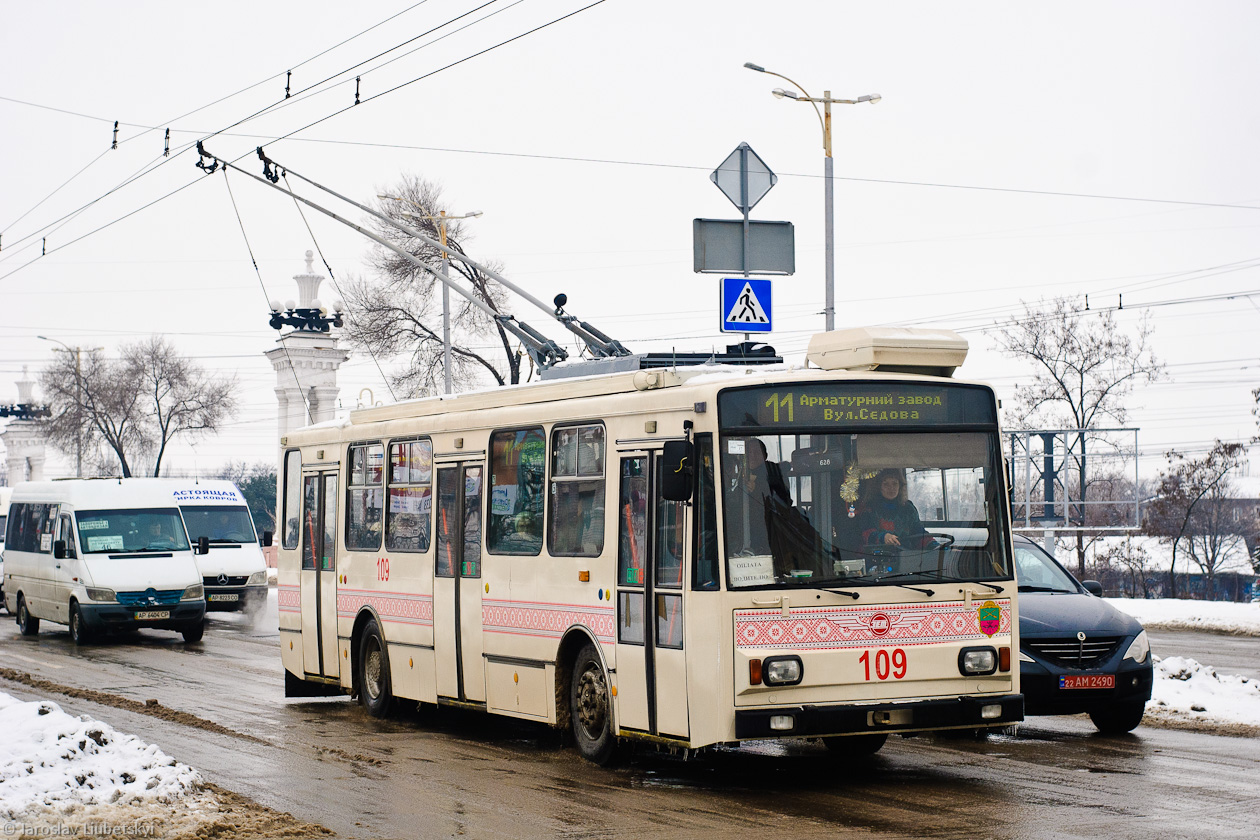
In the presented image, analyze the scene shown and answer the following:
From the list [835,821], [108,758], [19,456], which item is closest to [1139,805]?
[835,821]

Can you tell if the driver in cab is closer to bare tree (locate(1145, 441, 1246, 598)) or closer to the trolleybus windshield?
the trolleybus windshield

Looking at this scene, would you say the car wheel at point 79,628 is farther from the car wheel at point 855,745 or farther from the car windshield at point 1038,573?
the car wheel at point 855,745

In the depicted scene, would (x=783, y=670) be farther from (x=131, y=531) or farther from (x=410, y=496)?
(x=131, y=531)

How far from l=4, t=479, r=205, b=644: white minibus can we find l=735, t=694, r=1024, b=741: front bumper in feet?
52.6

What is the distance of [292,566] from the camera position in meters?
16.3

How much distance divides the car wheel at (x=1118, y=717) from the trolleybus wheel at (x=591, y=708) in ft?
13.6

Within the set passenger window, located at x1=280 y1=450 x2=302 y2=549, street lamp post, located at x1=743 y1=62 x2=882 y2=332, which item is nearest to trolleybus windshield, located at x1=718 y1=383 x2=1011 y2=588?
passenger window, located at x1=280 y1=450 x2=302 y2=549

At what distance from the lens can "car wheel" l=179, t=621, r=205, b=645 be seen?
23.8 m

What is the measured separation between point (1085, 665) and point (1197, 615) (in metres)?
16.2

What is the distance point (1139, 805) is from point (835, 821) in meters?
1.83

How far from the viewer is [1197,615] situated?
1060 inches

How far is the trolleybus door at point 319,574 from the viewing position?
Result: 1539 cm

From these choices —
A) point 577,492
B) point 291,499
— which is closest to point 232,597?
point 291,499

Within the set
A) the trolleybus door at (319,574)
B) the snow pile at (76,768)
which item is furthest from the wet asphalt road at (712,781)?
the trolleybus door at (319,574)
